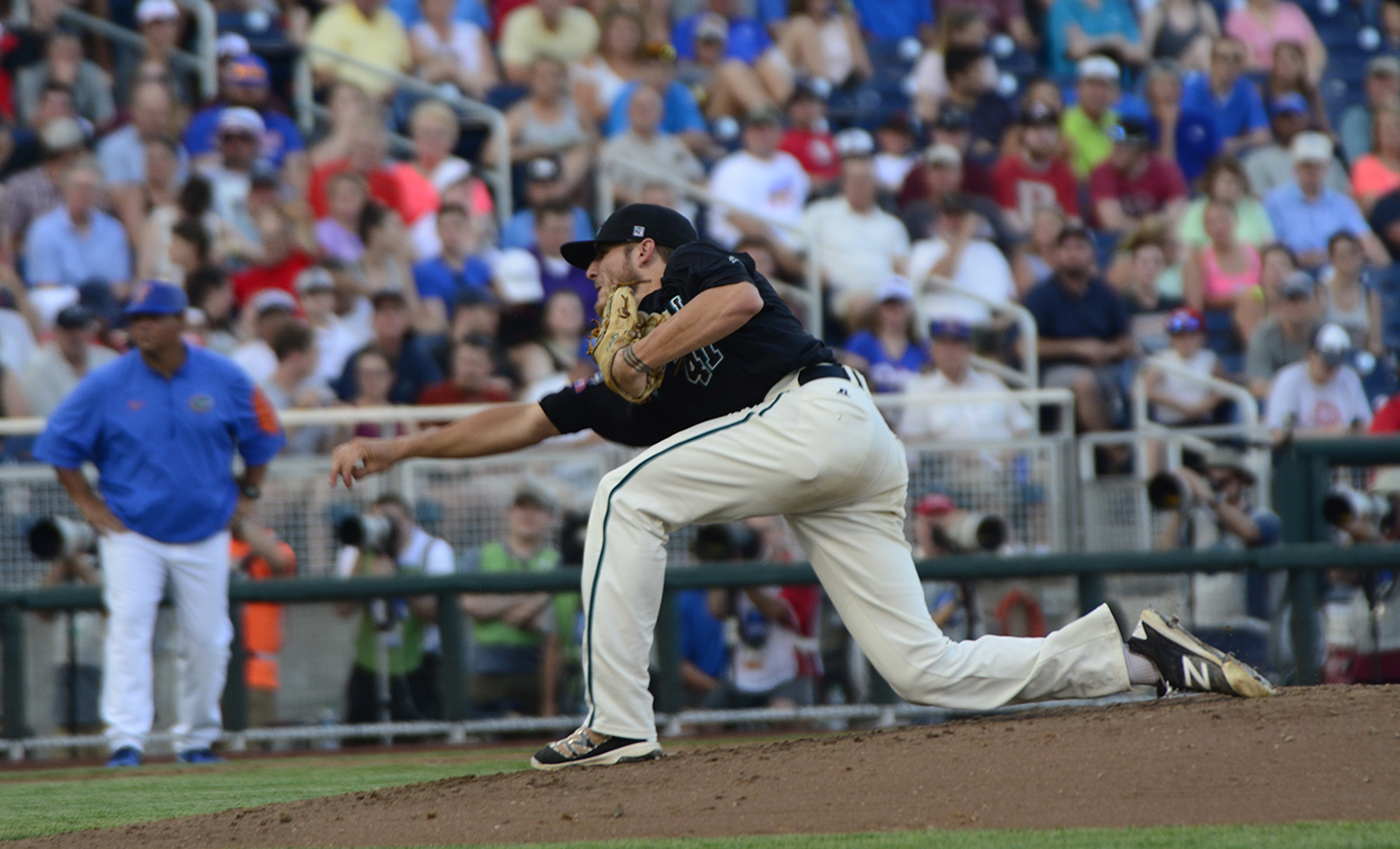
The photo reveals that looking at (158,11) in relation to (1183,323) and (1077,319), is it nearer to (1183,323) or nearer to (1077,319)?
(1077,319)

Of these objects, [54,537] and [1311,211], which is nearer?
[54,537]

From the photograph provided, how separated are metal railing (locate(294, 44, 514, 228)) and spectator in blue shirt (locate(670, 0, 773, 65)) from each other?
2138 mm

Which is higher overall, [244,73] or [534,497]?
[244,73]

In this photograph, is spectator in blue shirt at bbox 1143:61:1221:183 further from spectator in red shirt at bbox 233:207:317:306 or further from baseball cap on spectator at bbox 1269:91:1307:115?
spectator in red shirt at bbox 233:207:317:306

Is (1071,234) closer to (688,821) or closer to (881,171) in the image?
(881,171)

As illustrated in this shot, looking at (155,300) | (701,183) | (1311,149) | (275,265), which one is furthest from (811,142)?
(155,300)

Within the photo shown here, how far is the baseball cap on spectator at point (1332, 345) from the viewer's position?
Answer: 10.1 m

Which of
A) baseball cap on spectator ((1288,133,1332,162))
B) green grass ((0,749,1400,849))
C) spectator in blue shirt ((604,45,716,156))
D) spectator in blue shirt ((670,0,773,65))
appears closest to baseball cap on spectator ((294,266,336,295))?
spectator in blue shirt ((604,45,716,156))

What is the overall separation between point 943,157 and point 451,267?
142 inches

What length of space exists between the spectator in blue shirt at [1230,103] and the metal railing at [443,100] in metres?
5.65

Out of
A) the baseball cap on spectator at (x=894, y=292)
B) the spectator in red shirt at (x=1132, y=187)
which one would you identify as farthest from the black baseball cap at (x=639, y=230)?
the spectator in red shirt at (x=1132, y=187)

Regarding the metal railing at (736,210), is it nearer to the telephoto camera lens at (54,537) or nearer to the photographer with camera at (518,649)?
the photographer with camera at (518,649)

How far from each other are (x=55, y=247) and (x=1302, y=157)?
865 cm

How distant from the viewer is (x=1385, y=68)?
14117mm
